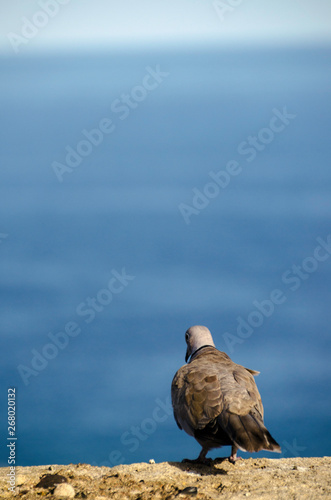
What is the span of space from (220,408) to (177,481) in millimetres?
767

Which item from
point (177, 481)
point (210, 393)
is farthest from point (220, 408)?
point (177, 481)

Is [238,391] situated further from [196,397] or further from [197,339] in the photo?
[197,339]

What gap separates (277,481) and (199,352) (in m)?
2.18

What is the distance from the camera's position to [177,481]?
518cm

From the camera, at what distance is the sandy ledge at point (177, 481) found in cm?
477

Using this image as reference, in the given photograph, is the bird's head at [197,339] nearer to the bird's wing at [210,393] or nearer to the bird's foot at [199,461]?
the bird's wing at [210,393]

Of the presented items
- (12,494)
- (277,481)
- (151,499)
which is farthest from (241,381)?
(12,494)

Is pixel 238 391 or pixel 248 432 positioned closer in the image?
pixel 248 432

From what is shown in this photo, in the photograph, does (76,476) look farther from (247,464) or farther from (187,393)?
(247,464)

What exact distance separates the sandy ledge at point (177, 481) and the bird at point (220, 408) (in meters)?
0.26

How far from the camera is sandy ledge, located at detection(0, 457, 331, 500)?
4.77 m

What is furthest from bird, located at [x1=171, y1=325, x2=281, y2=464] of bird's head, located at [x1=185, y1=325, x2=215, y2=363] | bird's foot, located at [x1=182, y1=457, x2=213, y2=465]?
bird's head, located at [x1=185, y1=325, x2=215, y2=363]

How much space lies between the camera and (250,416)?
5441 mm

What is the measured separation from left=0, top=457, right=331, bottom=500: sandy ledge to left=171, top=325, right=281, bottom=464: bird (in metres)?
0.26
